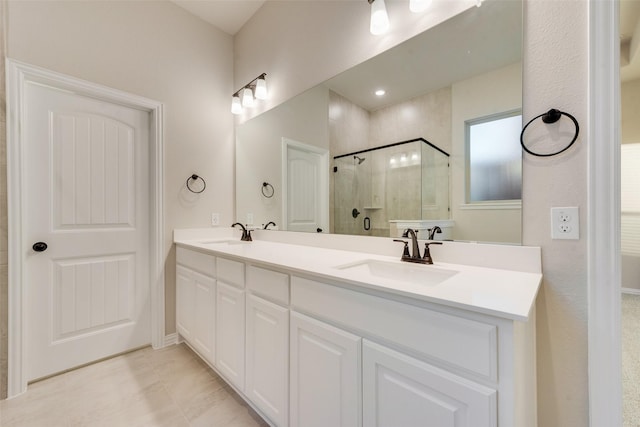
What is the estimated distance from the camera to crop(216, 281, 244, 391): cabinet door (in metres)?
1.45

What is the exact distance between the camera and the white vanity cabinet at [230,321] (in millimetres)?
1449

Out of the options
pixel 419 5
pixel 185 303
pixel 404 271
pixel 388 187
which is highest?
pixel 419 5

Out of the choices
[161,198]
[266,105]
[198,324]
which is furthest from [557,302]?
[161,198]

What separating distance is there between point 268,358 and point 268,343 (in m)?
0.07

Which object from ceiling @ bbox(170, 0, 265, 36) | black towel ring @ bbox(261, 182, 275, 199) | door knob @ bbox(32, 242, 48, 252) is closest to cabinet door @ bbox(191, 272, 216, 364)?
black towel ring @ bbox(261, 182, 275, 199)

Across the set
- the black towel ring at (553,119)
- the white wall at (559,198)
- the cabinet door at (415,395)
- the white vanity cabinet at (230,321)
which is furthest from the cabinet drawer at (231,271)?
the black towel ring at (553,119)

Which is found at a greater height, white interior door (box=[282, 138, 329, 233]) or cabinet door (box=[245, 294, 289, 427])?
white interior door (box=[282, 138, 329, 233])

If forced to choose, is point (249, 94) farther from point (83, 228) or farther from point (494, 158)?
point (494, 158)

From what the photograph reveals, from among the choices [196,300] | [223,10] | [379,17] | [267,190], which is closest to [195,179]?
[267,190]

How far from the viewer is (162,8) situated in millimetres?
2213

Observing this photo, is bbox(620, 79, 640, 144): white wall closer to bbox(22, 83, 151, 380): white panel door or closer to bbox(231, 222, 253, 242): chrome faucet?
bbox(231, 222, 253, 242): chrome faucet

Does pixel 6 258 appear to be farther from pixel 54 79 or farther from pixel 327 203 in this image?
pixel 327 203

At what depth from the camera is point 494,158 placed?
3.79 feet

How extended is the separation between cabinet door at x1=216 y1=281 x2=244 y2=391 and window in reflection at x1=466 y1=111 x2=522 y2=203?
1.30m
